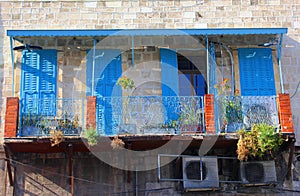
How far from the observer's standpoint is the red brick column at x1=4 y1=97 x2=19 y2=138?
1276 centimetres

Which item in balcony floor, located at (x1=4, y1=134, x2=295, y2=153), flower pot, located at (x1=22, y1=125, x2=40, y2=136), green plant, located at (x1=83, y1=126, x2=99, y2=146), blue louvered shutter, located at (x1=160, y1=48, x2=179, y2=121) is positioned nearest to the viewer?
green plant, located at (x1=83, y1=126, x2=99, y2=146)

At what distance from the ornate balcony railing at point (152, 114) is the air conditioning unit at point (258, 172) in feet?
4.09

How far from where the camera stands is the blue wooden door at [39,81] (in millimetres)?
13578

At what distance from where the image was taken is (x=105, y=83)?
14.0 meters

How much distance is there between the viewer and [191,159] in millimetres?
13227

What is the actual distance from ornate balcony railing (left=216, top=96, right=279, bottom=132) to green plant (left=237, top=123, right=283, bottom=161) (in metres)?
Result: 0.38

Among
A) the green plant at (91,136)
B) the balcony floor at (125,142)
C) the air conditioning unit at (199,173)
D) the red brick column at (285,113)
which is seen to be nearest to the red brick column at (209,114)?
the balcony floor at (125,142)

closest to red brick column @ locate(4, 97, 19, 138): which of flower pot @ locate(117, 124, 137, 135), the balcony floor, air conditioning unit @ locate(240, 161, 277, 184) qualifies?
the balcony floor

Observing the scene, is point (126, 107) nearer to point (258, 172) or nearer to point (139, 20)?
point (139, 20)

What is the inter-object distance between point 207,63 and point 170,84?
37.3 inches

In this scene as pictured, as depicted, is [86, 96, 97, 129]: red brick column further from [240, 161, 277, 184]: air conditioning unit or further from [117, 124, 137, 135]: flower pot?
[240, 161, 277, 184]: air conditioning unit

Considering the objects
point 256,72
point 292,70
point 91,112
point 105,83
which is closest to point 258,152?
point 256,72

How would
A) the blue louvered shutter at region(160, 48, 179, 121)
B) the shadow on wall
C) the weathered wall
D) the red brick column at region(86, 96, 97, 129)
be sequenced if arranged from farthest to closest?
the weathered wall → the shadow on wall → the blue louvered shutter at region(160, 48, 179, 121) → the red brick column at region(86, 96, 97, 129)

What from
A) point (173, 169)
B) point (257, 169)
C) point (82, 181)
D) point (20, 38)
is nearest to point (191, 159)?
point (173, 169)
